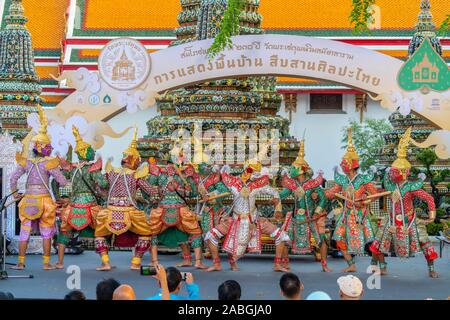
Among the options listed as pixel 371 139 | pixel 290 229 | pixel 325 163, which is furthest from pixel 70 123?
pixel 325 163

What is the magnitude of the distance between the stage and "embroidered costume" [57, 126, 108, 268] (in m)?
0.55

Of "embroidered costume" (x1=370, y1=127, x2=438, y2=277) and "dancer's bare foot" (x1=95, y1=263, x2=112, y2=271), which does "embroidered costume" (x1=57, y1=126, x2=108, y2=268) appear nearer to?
"dancer's bare foot" (x1=95, y1=263, x2=112, y2=271)

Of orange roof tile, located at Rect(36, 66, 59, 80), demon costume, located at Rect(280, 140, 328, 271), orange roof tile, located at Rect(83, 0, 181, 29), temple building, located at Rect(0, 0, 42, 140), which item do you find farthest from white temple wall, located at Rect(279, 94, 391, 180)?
demon costume, located at Rect(280, 140, 328, 271)

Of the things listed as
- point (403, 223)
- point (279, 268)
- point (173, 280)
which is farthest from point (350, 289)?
point (279, 268)

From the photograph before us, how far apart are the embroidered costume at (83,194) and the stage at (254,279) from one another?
0.55 meters

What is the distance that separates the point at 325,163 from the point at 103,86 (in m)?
19.7

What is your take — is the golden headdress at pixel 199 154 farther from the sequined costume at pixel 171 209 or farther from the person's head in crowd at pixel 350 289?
the person's head in crowd at pixel 350 289

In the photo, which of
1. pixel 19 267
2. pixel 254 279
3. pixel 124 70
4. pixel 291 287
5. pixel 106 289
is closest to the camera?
pixel 291 287

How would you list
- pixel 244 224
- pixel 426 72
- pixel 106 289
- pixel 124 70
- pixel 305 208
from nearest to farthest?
1. pixel 106 289
2. pixel 426 72
3. pixel 244 224
4. pixel 124 70
5. pixel 305 208

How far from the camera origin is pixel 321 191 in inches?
627

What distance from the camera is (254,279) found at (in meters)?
15.0

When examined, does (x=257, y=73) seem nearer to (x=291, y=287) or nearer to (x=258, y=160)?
(x=258, y=160)

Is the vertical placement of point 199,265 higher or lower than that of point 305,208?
lower

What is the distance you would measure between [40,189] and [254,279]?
115 inches
